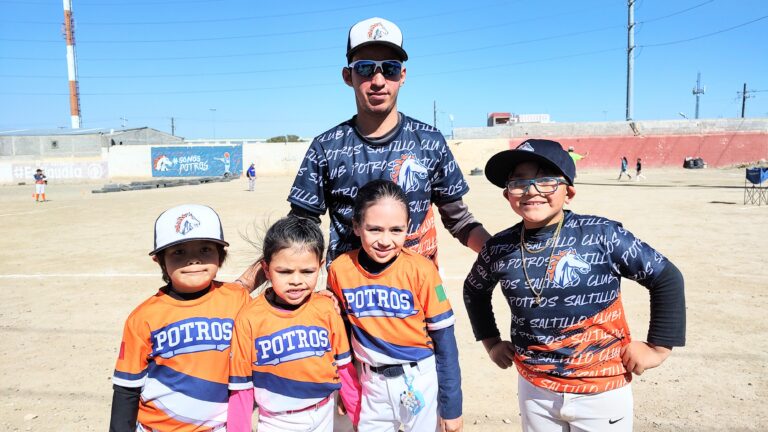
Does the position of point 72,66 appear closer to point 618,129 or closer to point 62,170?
point 62,170

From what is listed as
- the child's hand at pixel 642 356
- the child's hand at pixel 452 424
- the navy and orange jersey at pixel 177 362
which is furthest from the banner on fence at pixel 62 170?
the child's hand at pixel 642 356

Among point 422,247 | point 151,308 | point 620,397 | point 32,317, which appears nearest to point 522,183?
point 422,247

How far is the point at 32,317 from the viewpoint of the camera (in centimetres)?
616

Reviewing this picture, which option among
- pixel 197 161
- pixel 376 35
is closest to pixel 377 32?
pixel 376 35

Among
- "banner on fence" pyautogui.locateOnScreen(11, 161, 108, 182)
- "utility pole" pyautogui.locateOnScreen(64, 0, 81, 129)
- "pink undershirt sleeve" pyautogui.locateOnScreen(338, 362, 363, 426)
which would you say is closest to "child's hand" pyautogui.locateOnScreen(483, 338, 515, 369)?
"pink undershirt sleeve" pyautogui.locateOnScreen(338, 362, 363, 426)

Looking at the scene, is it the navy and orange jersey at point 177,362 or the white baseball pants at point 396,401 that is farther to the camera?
the white baseball pants at point 396,401

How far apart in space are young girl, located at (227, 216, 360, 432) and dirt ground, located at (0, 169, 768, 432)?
130 centimetres

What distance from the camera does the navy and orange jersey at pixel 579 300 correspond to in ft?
7.02

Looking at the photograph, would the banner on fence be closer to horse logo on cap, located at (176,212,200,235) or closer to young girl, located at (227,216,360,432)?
horse logo on cap, located at (176,212,200,235)

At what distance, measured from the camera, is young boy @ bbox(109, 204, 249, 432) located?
211 centimetres

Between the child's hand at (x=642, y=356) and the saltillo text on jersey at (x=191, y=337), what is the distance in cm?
181

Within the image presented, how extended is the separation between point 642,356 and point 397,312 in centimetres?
109

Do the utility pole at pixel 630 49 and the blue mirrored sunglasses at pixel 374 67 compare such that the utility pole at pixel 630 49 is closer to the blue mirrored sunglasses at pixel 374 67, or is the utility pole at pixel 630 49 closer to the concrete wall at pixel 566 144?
the concrete wall at pixel 566 144

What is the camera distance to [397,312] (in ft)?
7.31
